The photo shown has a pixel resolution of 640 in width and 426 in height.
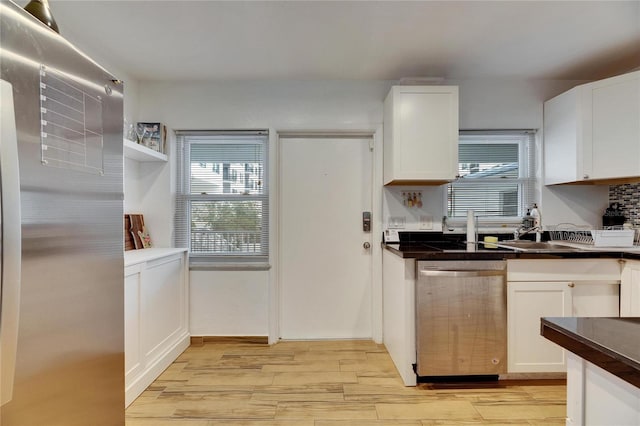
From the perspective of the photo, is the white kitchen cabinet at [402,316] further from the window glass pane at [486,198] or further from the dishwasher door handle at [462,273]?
the window glass pane at [486,198]

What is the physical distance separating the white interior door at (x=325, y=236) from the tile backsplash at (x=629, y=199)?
2130 mm

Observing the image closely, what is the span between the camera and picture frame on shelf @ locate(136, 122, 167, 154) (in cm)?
267

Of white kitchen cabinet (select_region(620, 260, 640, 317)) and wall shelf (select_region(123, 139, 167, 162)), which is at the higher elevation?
wall shelf (select_region(123, 139, 167, 162))

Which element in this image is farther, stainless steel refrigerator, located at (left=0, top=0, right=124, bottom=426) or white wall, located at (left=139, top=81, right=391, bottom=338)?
white wall, located at (left=139, top=81, right=391, bottom=338)

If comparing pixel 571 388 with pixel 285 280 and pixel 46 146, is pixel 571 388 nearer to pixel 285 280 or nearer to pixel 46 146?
pixel 46 146

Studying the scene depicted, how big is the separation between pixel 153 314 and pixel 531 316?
2.58 m

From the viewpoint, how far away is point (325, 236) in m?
2.86

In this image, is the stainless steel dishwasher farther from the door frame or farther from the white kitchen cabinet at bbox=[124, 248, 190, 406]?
the white kitchen cabinet at bbox=[124, 248, 190, 406]

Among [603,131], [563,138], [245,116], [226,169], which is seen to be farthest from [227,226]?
[603,131]

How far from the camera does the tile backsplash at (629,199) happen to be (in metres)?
2.53

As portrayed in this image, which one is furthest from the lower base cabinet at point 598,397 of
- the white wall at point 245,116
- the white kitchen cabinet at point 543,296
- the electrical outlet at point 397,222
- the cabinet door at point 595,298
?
the white wall at point 245,116

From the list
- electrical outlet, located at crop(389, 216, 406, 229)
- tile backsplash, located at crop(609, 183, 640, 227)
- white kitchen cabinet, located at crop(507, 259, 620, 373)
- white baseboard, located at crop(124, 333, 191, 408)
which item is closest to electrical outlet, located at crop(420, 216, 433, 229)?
electrical outlet, located at crop(389, 216, 406, 229)

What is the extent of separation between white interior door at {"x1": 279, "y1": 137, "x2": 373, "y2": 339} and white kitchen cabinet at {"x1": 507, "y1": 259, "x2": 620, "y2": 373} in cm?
117

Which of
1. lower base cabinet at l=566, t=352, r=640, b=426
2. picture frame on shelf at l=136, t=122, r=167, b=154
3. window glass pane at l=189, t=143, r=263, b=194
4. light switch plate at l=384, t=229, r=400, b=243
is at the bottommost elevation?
lower base cabinet at l=566, t=352, r=640, b=426
